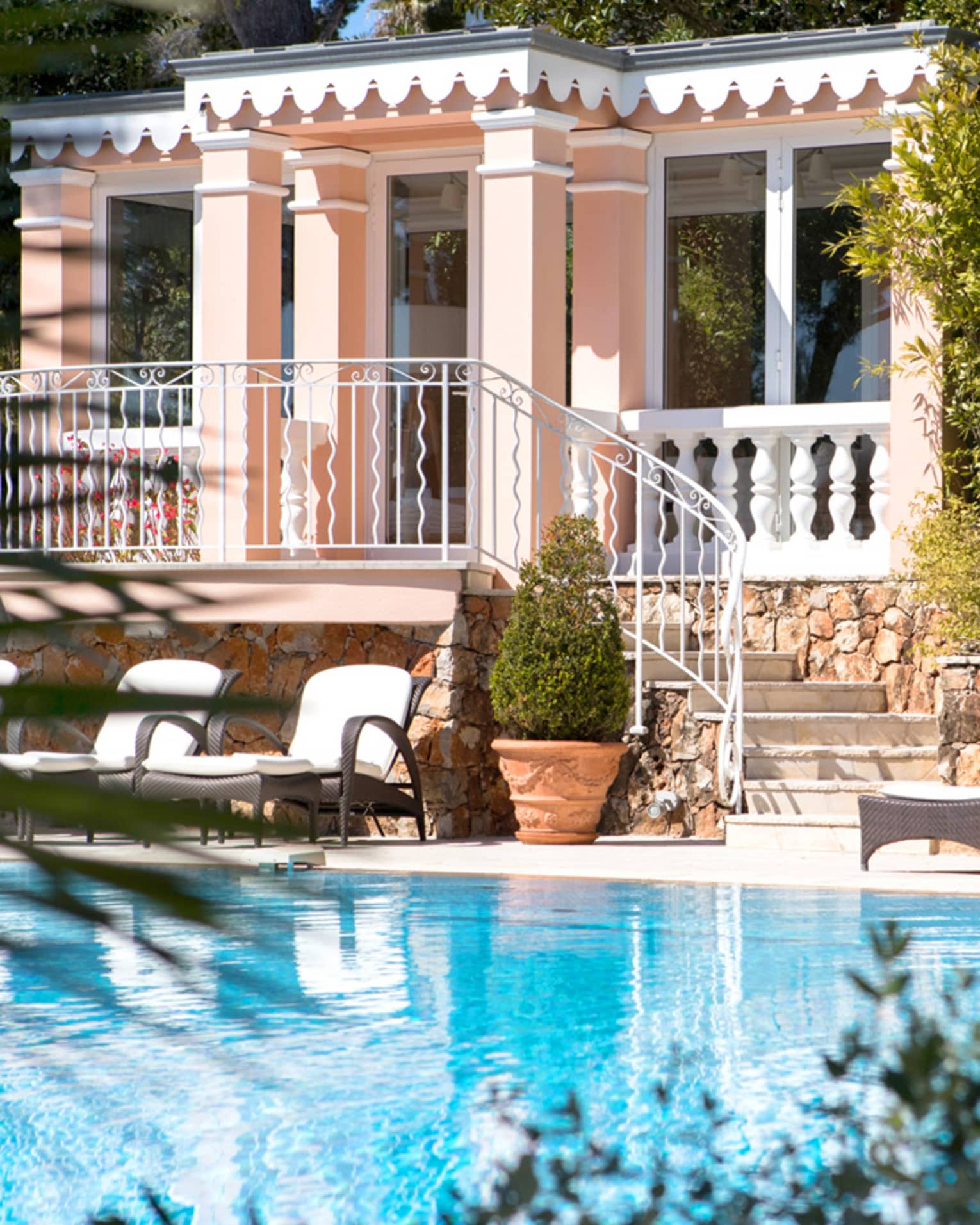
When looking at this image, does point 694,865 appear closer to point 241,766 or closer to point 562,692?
point 562,692

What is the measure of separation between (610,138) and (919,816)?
5883 millimetres

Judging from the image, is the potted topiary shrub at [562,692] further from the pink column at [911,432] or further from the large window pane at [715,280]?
the large window pane at [715,280]

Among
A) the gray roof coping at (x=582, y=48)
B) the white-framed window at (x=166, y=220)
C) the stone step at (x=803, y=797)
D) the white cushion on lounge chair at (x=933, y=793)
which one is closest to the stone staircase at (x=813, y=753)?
the stone step at (x=803, y=797)

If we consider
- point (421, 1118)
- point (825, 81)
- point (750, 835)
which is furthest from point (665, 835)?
point (421, 1118)

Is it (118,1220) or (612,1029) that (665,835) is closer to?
(612,1029)

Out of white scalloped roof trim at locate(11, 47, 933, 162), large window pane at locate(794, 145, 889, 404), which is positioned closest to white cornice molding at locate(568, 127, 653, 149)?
white scalloped roof trim at locate(11, 47, 933, 162)

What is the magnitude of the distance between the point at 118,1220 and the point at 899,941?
0.92m

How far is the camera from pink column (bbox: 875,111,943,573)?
37.0ft

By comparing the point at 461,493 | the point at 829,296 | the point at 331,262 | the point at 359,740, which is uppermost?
the point at 331,262

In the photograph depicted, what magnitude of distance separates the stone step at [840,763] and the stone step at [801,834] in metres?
0.47

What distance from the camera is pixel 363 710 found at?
1038 centimetres

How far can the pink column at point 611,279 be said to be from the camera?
41.4 ft

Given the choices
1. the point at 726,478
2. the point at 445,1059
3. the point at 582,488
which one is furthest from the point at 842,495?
the point at 445,1059

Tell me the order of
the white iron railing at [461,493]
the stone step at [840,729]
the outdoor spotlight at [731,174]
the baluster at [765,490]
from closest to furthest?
the white iron railing at [461,493], the stone step at [840,729], the baluster at [765,490], the outdoor spotlight at [731,174]
